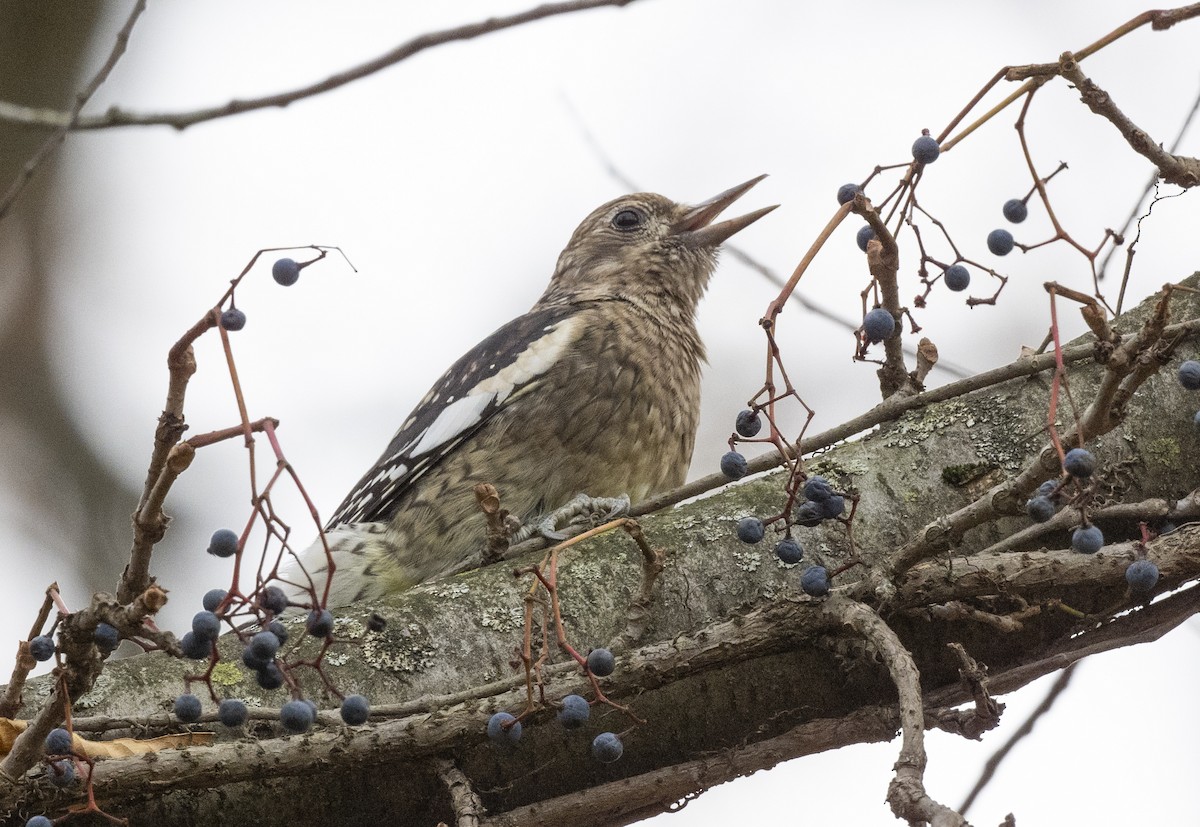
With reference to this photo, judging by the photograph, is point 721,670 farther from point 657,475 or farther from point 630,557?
point 657,475

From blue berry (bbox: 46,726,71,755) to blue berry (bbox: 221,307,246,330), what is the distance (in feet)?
1.90

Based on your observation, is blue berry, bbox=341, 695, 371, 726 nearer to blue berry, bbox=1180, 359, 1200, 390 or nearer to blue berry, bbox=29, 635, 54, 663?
blue berry, bbox=29, 635, 54, 663

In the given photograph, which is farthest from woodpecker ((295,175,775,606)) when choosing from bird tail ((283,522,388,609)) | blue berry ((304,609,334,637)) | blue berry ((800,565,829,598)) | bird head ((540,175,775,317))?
blue berry ((304,609,334,637))

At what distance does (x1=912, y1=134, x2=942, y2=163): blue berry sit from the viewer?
204cm

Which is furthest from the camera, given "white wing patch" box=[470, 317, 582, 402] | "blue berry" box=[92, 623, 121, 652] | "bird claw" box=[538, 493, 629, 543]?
"white wing patch" box=[470, 317, 582, 402]

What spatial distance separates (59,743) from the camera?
1.84m

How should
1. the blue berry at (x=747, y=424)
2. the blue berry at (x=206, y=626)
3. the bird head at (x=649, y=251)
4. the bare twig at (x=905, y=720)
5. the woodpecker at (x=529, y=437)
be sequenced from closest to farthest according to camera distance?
the bare twig at (x=905, y=720)
the blue berry at (x=206, y=626)
the blue berry at (x=747, y=424)
the woodpecker at (x=529, y=437)
the bird head at (x=649, y=251)

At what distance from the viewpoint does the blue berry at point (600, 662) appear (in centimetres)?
199

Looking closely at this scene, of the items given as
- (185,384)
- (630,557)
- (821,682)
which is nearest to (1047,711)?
(821,682)

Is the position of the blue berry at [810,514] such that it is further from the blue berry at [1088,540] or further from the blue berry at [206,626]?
the blue berry at [206,626]

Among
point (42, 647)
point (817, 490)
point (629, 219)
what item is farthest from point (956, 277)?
point (629, 219)

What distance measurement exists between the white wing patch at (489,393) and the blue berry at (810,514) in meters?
2.12

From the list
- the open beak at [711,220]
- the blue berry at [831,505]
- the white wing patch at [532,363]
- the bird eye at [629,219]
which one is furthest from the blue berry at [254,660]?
the bird eye at [629,219]

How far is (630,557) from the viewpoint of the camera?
2.70 metres
